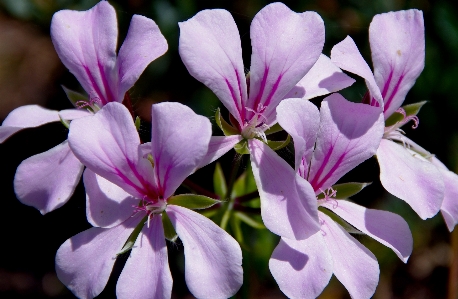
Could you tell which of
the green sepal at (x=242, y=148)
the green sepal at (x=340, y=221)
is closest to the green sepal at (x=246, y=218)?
the green sepal at (x=340, y=221)

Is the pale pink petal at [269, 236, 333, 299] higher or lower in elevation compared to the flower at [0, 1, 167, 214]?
lower

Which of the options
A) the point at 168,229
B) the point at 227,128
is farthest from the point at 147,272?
the point at 227,128

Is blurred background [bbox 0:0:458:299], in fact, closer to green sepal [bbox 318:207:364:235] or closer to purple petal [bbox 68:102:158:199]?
green sepal [bbox 318:207:364:235]

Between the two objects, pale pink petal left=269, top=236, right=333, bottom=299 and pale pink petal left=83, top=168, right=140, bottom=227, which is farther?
pale pink petal left=83, top=168, right=140, bottom=227

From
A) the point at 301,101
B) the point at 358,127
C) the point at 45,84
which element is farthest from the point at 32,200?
the point at 45,84

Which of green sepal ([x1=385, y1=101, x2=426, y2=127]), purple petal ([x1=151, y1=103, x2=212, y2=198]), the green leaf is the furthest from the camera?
the green leaf

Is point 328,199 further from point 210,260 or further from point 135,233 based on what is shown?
point 135,233

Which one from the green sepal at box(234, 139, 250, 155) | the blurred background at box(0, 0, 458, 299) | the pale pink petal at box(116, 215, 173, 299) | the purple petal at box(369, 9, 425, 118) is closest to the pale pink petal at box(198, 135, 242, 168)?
the green sepal at box(234, 139, 250, 155)
